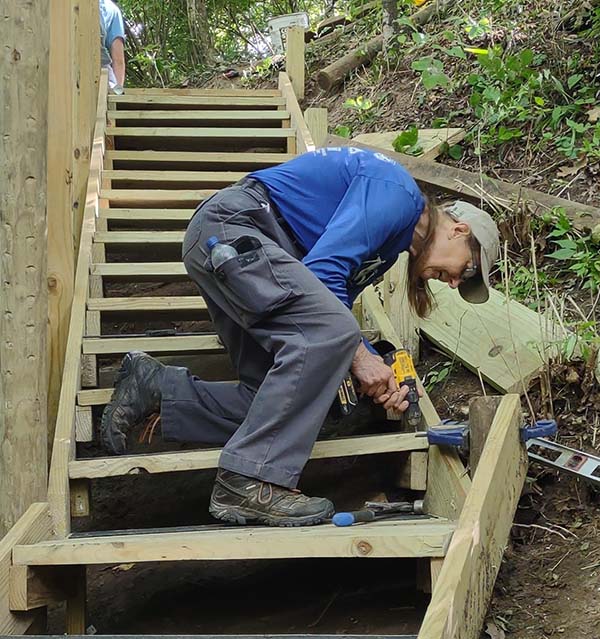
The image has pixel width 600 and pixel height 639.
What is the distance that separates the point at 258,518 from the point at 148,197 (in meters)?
2.69

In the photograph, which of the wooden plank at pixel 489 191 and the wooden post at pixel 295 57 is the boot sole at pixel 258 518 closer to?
the wooden plank at pixel 489 191

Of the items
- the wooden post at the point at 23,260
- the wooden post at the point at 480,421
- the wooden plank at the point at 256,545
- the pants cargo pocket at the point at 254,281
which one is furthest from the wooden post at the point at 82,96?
the wooden post at the point at 480,421

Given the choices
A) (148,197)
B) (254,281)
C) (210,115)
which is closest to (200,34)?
(210,115)

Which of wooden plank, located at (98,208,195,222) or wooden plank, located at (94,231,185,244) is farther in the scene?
wooden plank, located at (98,208,195,222)

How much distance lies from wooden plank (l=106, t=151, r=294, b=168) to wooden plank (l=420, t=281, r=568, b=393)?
165 cm

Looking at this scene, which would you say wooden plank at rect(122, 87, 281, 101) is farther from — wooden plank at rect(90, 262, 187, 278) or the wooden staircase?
wooden plank at rect(90, 262, 187, 278)

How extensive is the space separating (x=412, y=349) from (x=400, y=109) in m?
3.30

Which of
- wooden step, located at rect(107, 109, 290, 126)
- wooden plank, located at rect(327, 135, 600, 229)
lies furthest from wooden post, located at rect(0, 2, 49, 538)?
wooden step, located at rect(107, 109, 290, 126)

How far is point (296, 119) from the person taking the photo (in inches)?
232

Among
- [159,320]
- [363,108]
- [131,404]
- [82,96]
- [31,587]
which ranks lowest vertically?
[31,587]

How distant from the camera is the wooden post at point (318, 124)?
5.25 m

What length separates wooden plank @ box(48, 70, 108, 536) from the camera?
2.76m

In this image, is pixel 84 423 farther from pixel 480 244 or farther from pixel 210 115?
pixel 210 115

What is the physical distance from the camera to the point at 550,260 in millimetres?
4328
